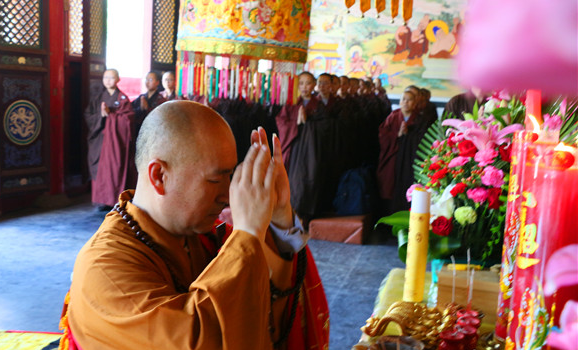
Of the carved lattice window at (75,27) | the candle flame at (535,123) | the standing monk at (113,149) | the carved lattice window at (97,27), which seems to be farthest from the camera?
the carved lattice window at (97,27)

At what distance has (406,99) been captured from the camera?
5.65 meters

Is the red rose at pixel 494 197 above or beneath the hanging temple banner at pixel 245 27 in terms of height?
beneath

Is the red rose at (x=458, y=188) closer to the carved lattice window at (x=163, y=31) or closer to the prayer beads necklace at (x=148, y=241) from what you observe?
the prayer beads necklace at (x=148, y=241)

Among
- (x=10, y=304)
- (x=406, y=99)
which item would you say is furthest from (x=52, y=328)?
(x=406, y=99)

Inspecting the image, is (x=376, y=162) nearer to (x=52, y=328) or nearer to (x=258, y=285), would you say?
(x=52, y=328)

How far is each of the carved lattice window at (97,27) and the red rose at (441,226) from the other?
5.94 m

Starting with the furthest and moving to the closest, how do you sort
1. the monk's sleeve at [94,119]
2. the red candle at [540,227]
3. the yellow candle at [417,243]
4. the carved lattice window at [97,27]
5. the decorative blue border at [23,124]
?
the carved lattice window at [97,27], the monk's sleeve at [94,119], the decorative blue border at [23,124], the yellow candle at [417,243], the red candle at [540,227]

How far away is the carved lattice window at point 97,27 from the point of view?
261 inches

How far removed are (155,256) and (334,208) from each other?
4.56 meters

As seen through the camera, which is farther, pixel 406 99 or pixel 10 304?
pixel 406 99

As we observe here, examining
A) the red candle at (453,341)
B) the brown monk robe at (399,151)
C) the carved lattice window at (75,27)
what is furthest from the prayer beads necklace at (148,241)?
the carved lattice window at (75,27)

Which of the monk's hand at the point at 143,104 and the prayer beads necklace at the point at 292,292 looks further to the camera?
the monk's hand at the point at 143,104

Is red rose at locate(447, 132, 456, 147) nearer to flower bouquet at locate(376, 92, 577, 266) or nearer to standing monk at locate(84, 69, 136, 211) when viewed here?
flower bouquet at locate(376, 92, 577, 266)

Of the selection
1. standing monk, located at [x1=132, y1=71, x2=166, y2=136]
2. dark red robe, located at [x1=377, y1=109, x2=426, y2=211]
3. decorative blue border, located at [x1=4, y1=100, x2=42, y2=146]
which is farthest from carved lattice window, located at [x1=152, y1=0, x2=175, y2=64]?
dark red robe, located at [x1=377, y1=109, x2=426, y2=211]
